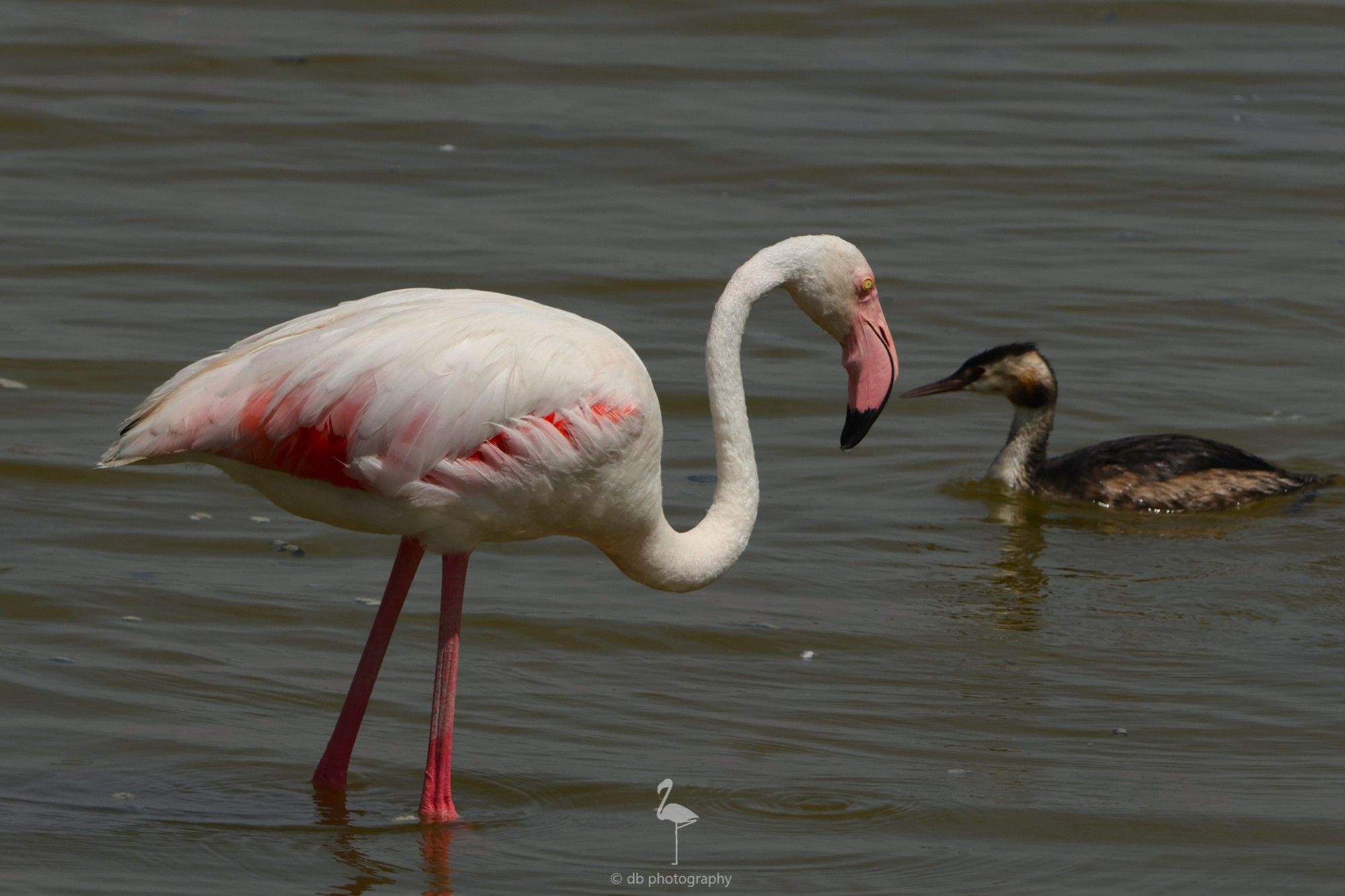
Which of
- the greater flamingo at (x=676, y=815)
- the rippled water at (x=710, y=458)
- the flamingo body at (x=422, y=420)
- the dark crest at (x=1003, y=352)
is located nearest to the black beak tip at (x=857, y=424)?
the flamingo body at (x=422, y=420)

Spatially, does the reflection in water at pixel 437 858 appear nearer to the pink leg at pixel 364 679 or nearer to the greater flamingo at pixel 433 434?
the greater flamingo at pixel 433 434

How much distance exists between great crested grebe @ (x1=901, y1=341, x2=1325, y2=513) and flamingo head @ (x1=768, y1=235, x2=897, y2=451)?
3.69 m

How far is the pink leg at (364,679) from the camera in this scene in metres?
5.98

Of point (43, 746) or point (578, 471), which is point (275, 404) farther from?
point (43, 746)

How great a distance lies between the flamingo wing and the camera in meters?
5.62

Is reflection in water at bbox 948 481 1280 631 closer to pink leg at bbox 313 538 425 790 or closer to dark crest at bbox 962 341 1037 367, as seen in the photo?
dark crest at bbox 962 341 1037 367

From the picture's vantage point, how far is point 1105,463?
33.1 feet

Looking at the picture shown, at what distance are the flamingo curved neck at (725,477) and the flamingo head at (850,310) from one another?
74 mm

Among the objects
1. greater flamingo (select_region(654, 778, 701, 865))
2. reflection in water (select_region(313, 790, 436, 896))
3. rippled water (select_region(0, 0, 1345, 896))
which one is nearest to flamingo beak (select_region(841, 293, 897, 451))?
rippled water (select_region(0, 0, 1345, 896))

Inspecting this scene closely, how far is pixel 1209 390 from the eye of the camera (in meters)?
11.3

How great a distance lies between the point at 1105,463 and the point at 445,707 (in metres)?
5.15

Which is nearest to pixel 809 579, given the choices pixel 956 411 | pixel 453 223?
pixel 956 411

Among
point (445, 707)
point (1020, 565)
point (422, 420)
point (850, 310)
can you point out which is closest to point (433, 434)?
point (422, 420)

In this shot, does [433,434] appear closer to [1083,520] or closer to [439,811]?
[439,811]
